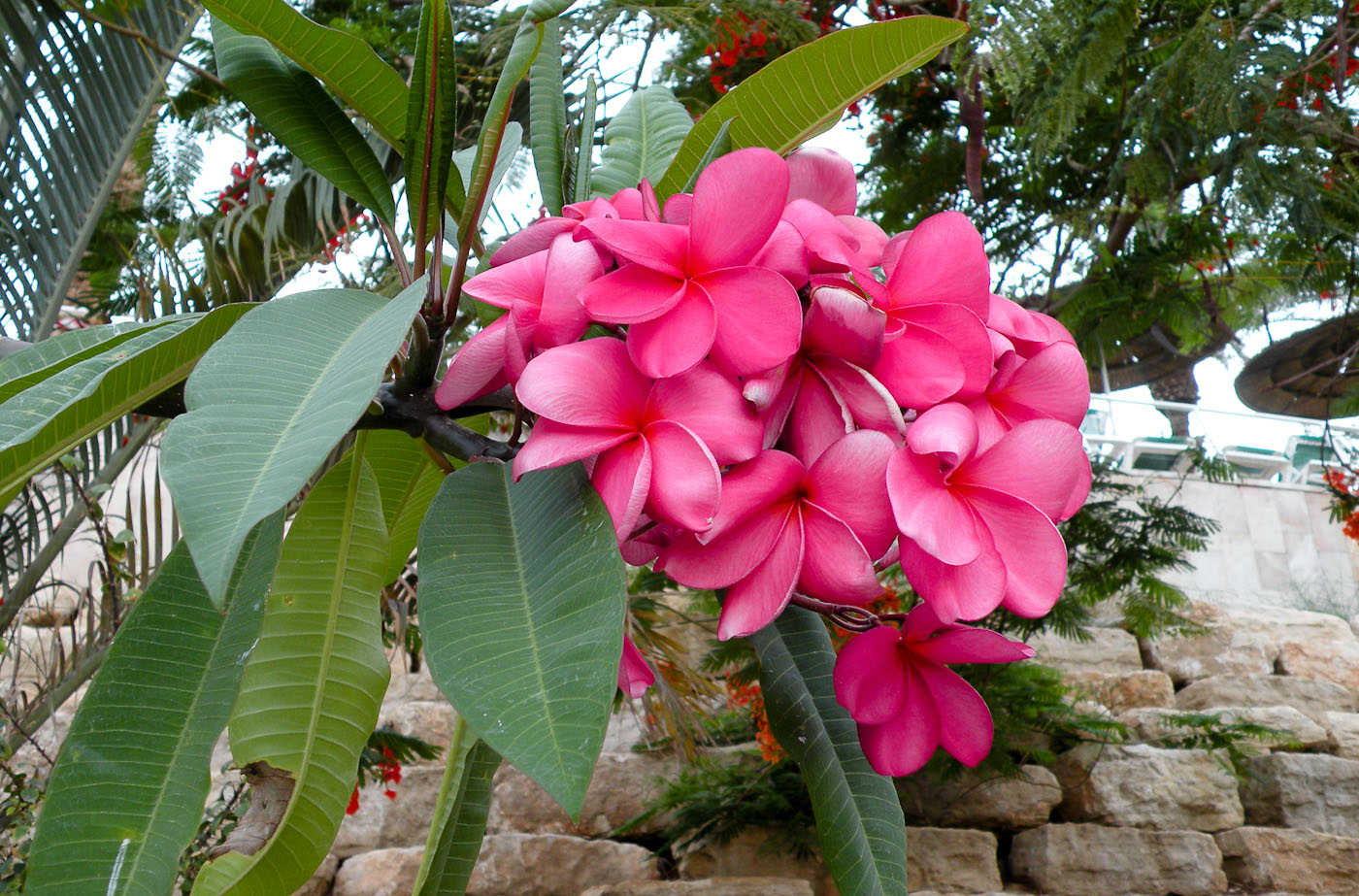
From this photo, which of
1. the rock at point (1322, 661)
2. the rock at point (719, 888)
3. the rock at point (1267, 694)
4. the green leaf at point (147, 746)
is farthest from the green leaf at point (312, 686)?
the rock at point (1322, 661)

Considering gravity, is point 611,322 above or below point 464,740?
above

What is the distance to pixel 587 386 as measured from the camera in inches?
15.6

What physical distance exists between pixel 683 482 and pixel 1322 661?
643 cm

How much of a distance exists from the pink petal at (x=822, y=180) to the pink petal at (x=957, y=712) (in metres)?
0.26

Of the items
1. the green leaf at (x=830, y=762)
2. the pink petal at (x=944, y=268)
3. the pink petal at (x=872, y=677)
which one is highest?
the pink petal at (x=944, y=268)

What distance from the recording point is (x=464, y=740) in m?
0.51

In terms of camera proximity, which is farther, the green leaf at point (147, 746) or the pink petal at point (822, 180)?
the pink petal at point (822, 180)

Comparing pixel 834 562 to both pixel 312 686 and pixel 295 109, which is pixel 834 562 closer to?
pixel 312 686

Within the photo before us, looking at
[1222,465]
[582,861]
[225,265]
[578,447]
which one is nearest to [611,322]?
[578,447]

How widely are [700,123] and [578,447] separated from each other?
261 mm

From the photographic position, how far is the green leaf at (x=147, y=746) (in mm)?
399

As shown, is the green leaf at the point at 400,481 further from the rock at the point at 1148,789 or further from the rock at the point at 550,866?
the rock at the point at 1148,789

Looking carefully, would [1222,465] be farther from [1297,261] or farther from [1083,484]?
[1083,484]

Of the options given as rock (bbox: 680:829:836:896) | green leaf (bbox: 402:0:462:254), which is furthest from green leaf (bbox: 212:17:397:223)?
rock (bbox: 680:829:836:896)
